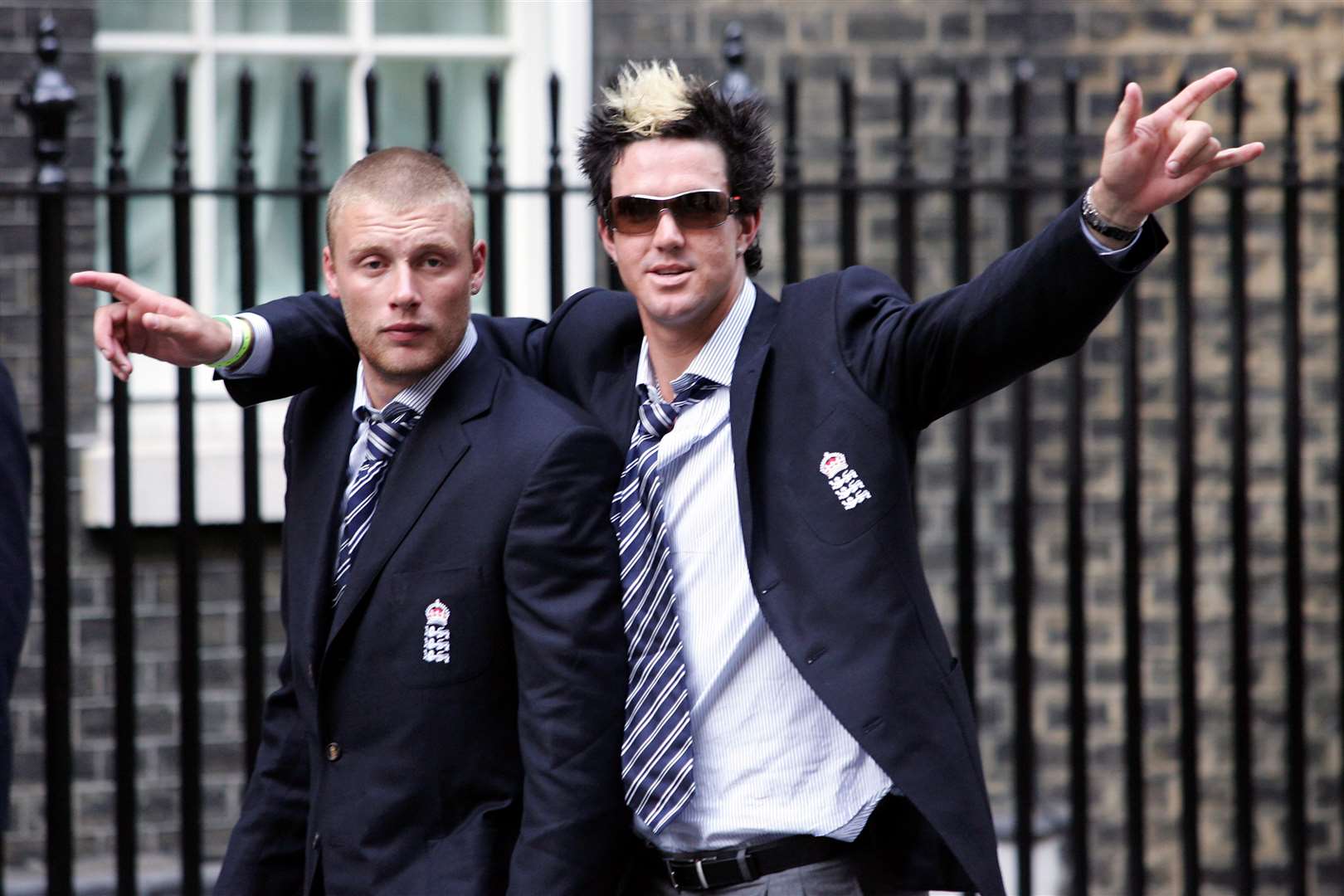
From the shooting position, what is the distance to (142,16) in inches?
220

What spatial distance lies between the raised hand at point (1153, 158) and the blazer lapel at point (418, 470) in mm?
1065

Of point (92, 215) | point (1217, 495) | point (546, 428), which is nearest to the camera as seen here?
point (546, 428)

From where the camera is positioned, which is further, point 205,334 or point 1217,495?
point 1217,495

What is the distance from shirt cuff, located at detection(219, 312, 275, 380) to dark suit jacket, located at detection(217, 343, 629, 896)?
329 millimetres

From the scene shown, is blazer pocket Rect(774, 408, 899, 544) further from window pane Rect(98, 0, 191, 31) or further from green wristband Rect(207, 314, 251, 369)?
window pane Rect(98, 0, 191, 31)

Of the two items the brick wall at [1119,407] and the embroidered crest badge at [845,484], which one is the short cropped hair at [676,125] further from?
the brick wall at [1119,407]

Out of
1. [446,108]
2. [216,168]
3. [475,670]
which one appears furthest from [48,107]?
[475,670]

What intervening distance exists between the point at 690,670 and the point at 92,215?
342cm

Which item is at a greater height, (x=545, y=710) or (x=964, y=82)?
(x=964, y=82)

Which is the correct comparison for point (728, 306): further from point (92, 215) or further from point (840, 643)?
point (92, 215)

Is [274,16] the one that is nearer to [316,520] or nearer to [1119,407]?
[1119,407]

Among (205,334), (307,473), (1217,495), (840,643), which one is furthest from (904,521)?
(1217,495)

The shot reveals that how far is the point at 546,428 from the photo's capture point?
2.75 metres

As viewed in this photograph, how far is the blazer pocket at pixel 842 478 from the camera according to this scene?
2650mm
